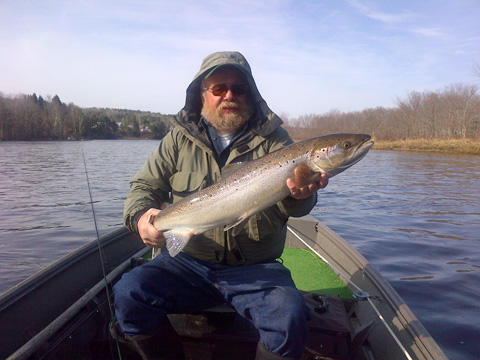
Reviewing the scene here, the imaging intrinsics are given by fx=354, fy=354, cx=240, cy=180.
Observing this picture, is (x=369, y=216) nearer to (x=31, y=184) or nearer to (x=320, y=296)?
(x=320, y=296)

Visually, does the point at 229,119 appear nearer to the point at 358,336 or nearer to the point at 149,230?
the point at 149,230

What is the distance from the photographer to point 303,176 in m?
2.58

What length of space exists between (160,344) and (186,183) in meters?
1.29

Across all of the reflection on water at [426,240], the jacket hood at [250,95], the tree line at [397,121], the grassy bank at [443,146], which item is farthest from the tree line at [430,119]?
the jacket hood at [250,95]

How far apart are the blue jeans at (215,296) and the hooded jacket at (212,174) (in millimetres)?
135

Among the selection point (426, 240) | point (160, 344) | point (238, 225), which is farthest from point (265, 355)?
point (426, 240)

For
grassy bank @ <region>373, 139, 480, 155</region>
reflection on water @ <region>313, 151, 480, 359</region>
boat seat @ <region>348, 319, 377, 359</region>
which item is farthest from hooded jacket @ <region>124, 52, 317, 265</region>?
grassy bank @ <region>373, 139, 480, 155</region>

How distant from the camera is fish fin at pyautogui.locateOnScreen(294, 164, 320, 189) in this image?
8.48 feet

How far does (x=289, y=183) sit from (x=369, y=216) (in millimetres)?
10070

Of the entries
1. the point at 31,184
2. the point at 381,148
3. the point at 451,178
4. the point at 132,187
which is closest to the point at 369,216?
the point at 132,187

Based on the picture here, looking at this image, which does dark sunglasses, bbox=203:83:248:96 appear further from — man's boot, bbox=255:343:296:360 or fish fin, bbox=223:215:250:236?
man's boot, bbox=255:343:296:360

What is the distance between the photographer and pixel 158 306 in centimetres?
255

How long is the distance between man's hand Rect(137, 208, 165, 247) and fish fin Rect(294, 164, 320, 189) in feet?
3.75

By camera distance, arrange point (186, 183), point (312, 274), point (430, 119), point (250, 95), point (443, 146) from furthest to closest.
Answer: point (430, 119), point (443, 146), point (312, 274), point (250, 95), point (186, 183)
